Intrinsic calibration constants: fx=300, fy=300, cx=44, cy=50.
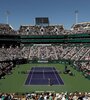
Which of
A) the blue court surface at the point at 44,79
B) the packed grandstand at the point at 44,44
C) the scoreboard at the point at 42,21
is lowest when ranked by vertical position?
the blue court surface at the point at 44,79

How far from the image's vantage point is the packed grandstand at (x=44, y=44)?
87137 mm

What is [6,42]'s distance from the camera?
100 m

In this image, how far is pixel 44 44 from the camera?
Result: 101 m

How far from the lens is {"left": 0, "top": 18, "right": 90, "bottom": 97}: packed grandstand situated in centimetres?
8714

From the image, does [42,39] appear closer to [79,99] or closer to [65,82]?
[65,82]

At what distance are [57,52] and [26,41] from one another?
14.6 meters

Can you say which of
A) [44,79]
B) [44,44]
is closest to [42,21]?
[44,44]

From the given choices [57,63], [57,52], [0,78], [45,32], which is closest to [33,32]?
[45,32]

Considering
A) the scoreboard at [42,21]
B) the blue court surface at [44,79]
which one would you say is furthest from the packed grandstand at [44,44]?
the blue court surface at [44,79]

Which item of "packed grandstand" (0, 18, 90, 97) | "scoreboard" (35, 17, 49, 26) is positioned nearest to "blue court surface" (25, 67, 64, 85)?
"packed grandstand" (0, 18, 90, 97)

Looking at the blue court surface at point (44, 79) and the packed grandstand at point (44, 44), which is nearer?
the blue court surface at point (44, 79)

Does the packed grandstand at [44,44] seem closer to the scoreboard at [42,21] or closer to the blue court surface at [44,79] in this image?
the scoreboard at [42,21]

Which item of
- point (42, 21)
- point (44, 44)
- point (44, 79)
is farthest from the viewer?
point (42, 21)

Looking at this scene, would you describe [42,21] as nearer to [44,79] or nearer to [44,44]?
[44,44]
